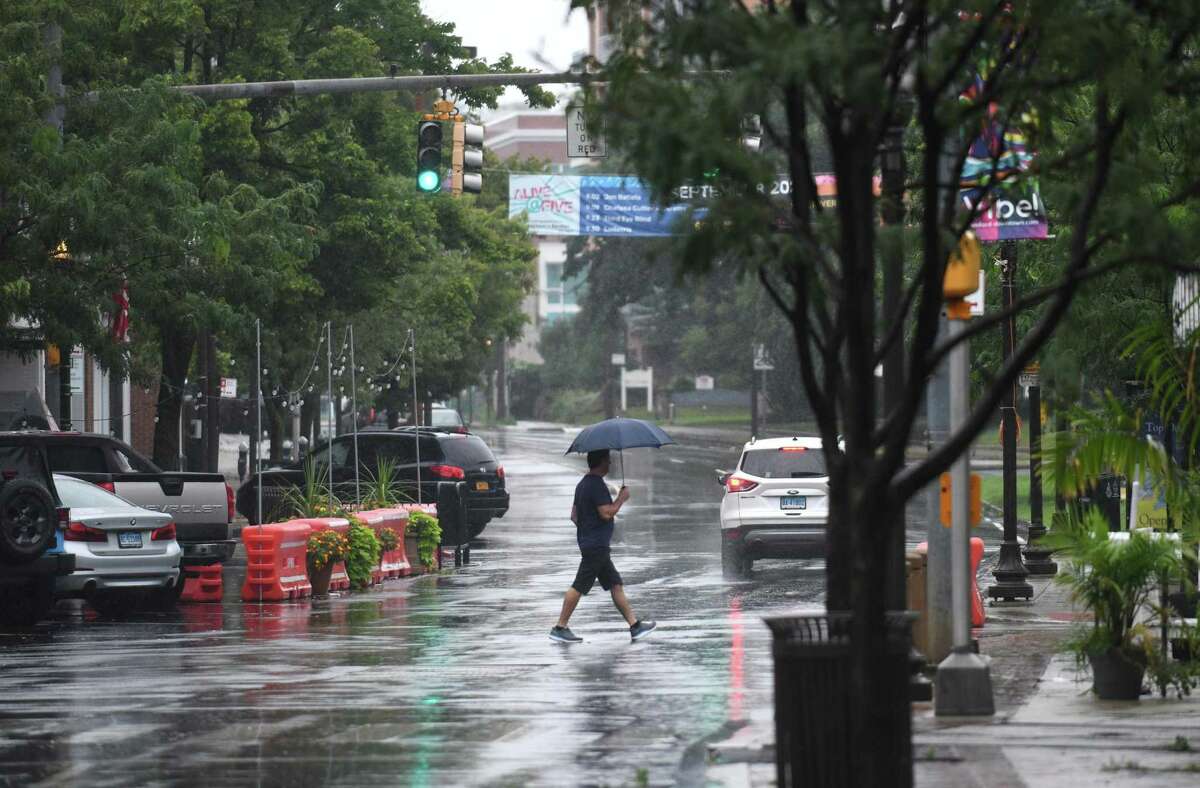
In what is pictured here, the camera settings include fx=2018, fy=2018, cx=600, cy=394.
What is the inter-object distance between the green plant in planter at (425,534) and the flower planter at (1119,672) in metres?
15.8

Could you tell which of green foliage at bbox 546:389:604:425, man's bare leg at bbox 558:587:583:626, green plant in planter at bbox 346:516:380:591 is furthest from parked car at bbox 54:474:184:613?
green foliage at bbox 546:389:604:425

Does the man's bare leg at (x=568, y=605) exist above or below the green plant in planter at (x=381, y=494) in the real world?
below

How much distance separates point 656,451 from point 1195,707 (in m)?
59.3

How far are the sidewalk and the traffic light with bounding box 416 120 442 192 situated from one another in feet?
36.5

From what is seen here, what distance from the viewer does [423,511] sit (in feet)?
92.9

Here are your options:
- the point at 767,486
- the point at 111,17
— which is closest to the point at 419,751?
the point at 767,486

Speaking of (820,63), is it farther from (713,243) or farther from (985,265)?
(985,265)

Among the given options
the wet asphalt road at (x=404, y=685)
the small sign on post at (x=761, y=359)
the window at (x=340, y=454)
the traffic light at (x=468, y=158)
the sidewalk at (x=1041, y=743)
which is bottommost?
the wet asphalt road at (x=404, y=685)

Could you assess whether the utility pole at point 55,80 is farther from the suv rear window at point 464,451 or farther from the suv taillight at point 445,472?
the suv rear window at point 464,451

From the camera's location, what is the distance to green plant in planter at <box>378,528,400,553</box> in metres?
26.7

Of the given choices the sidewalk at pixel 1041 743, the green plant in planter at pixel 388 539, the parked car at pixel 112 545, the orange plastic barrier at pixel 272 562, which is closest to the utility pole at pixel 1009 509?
the sidewalk at pixel 1041 743

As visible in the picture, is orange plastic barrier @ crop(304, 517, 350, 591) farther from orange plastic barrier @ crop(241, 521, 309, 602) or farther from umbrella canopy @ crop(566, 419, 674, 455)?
umbrella canopy @ crop(566, 419, 674, 455)

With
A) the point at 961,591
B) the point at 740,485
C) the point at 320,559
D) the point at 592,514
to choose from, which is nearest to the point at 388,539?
the point at 320,559

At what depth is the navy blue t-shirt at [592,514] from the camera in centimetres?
1859
